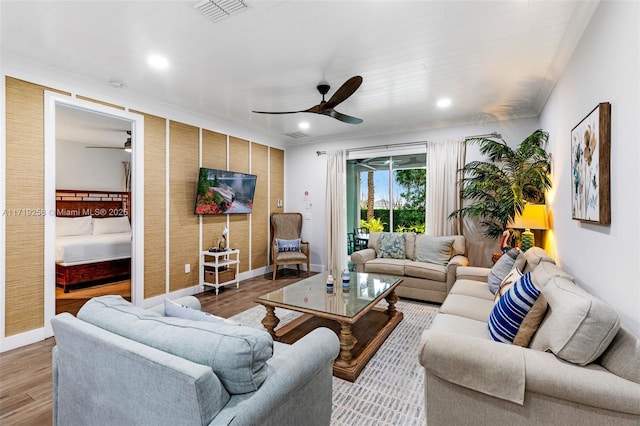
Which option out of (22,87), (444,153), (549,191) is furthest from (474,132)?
(22,87)

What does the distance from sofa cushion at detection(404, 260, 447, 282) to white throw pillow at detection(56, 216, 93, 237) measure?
571 centimetres

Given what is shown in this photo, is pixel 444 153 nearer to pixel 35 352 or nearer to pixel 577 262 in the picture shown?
pixel 577 262

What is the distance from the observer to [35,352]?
2709 mm

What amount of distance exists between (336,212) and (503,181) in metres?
2.76

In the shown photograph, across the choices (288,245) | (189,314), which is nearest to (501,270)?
(189,314)

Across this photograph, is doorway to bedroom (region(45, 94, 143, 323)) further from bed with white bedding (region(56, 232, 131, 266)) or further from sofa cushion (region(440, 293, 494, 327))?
sofa cushion (region(440, 293, 494, 327))

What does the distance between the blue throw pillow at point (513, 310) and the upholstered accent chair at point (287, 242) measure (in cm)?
384

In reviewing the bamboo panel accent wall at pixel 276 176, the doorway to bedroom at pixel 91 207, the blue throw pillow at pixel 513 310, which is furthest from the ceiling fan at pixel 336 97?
the bamboo panel accent wall at pixel 276 176

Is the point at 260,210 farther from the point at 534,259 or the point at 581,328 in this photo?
the point at 581,328

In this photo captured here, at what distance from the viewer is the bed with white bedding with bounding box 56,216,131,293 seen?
14.9ft

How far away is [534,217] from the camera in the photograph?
3.37 meters

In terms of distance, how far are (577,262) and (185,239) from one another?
4.40 m

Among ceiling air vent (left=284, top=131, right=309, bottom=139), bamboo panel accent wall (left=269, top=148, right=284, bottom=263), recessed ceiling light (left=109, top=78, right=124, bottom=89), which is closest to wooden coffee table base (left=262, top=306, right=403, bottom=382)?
recessed ceiling light (left=109, top=78, right=124, bottom=89)

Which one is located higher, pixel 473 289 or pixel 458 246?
pixel 458 246
